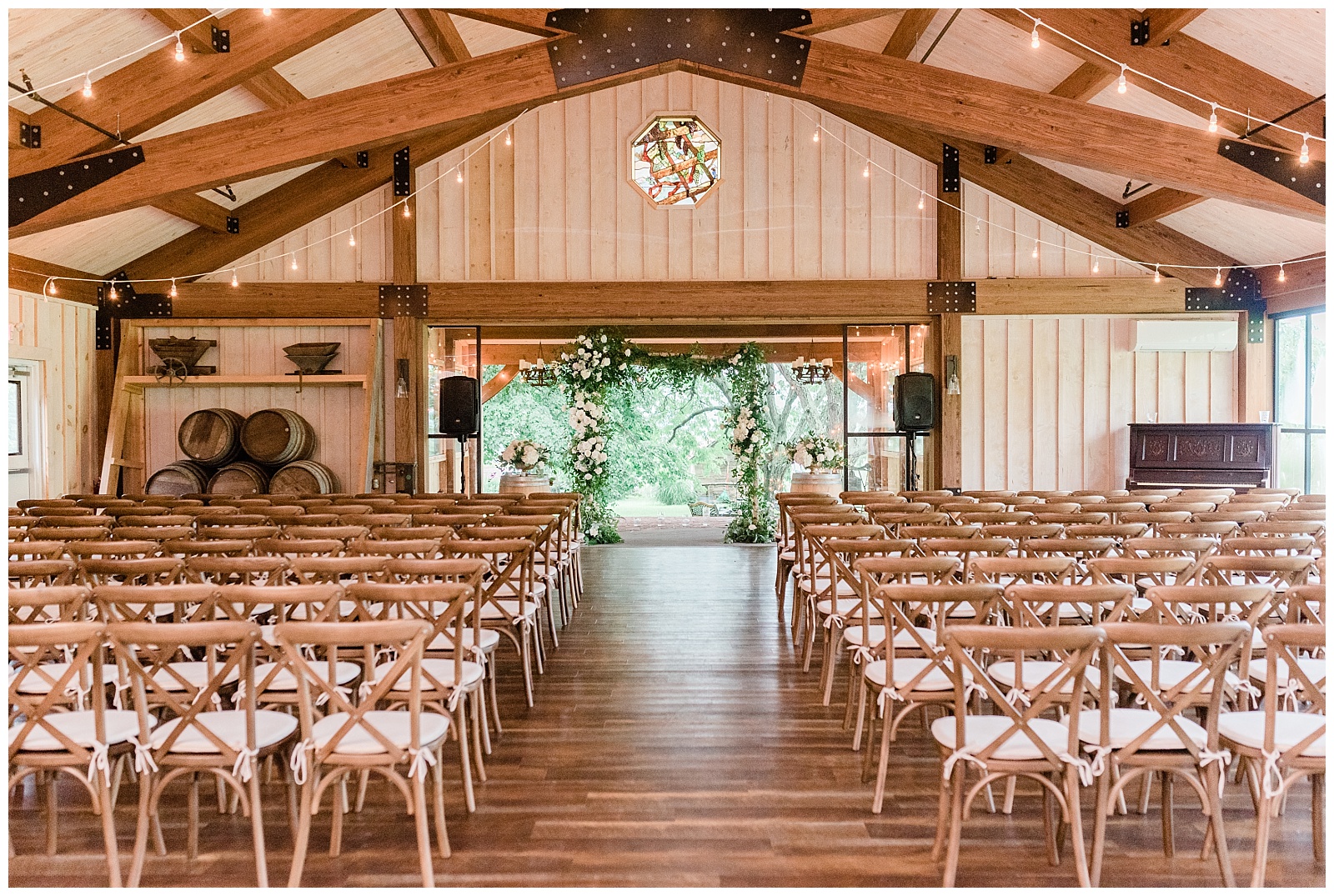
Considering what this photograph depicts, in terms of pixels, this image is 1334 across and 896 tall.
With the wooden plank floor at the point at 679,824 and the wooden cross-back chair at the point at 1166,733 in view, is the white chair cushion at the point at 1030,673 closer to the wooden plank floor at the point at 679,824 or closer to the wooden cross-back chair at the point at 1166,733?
the wooden cross-back chair at the point at 1166,733

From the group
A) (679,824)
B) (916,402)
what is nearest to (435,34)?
(916,402)

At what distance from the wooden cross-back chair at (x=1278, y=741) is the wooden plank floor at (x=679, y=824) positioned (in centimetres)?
20

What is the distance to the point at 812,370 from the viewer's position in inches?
495

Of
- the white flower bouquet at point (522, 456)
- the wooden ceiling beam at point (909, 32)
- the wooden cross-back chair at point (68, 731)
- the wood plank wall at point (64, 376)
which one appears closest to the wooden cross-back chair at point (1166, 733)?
the wooden cross-back chair at point (68, 731)

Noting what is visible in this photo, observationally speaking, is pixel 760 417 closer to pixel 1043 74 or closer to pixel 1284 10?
pixel 1043 74

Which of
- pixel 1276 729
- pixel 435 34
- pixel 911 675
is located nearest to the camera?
pixel 1276 729

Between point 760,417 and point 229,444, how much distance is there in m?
6.99

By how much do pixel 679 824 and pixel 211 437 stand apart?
31.7 ft

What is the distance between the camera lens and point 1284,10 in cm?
638

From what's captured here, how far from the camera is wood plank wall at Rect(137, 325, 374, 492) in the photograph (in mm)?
11367

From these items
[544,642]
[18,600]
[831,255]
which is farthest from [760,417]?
[18,600]

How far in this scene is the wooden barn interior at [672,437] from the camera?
3.06 meters

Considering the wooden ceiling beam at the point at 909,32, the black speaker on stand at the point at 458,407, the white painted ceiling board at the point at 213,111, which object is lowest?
the black speaker on stand at the point at 458,407

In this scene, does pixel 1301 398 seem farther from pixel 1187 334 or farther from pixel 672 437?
pixel 672 437
